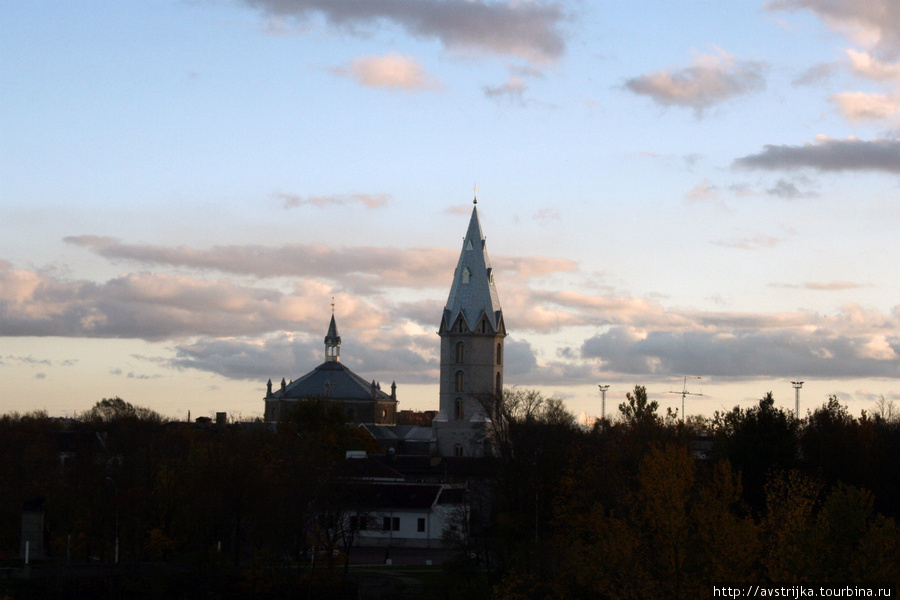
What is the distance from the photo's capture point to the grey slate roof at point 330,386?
146375mm

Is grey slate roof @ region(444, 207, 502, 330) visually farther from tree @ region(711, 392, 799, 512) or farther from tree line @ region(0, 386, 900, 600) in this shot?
tree @ region(711, 392, 799, 512)

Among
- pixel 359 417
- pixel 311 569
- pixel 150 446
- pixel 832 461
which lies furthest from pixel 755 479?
pixel 359 417

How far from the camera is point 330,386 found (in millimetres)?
147000

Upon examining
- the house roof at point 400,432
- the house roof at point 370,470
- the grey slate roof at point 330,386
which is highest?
the grey slate roof at point 330,386

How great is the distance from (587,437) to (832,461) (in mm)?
17025

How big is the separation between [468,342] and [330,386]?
33606 millimetres

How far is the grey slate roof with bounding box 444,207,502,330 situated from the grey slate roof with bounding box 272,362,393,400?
105 ft

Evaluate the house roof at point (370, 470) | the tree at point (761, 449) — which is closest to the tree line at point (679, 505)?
the tree at point (761, 449)

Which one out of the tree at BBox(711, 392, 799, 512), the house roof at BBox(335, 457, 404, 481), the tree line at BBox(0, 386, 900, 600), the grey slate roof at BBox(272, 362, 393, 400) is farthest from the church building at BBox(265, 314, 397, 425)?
the tree at BBox(711, 392, 799, 512)

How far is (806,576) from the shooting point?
3431 cm

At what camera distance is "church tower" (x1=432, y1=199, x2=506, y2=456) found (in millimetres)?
117500

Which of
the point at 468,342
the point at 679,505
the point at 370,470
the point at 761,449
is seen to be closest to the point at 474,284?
the point at 468,342

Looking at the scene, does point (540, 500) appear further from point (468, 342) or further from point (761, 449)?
point (468, 342)

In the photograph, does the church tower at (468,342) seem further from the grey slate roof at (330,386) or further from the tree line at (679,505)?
the tree line at (679,505)
